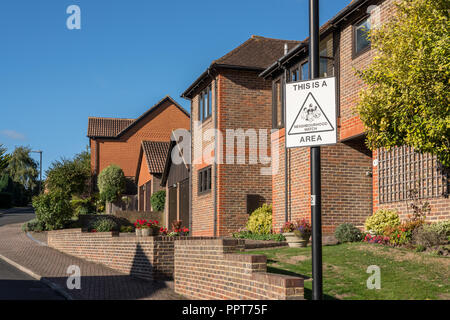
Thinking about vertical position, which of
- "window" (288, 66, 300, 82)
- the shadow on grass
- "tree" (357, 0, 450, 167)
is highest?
"window" (288, 66, 300, 82)

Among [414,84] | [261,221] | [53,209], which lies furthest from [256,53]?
[414,84]

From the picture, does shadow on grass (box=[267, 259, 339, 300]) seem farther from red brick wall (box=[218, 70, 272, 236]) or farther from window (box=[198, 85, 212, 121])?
window (box=[198, 85, 212, 121])

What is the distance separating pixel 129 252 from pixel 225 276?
19.1 ft

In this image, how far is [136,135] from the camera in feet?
163

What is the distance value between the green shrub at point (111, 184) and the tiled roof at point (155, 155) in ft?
16.5

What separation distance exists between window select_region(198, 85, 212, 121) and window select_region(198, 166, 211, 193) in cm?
235

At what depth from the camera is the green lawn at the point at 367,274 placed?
30.2 ft

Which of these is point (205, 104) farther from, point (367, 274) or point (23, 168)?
point (23, 168)

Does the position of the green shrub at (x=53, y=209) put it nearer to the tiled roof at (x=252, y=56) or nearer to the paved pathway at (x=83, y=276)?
the paved pathway at (x=83, y=276)

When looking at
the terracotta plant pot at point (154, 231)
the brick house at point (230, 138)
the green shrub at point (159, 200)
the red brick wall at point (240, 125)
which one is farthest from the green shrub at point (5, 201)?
the terracotta plant pot at point (154, 231)

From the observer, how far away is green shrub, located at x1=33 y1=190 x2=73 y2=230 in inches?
1049

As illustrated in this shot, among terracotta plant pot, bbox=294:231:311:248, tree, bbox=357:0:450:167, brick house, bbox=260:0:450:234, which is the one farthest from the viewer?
terracotta plant pot, bbox=294:231:311:248

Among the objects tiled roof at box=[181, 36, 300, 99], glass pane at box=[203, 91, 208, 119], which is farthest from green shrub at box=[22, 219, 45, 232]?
glass pane at box=[203, 91, 208, 119]
